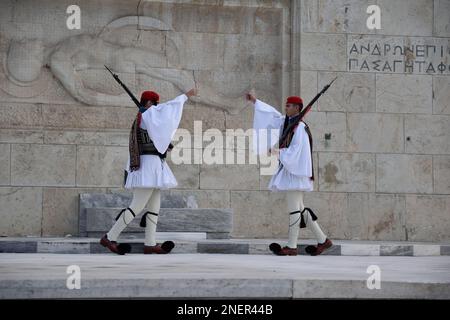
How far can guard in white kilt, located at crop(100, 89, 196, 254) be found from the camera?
1334cm

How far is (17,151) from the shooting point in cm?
1666

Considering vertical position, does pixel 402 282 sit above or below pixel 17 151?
below

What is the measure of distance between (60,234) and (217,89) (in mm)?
3235

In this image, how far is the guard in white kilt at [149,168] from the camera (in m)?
13.3

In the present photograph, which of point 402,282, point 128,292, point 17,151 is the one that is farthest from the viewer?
point 17,151

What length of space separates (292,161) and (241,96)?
420 centimetres

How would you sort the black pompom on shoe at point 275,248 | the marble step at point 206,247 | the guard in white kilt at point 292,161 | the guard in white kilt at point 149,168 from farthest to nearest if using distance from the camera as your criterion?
1. the marble step at point 206,247
2. the black pompom on shoe at point 275,248
3. the guard in white kilt at point 292,161
4. the guard in white kilt at point 149,168

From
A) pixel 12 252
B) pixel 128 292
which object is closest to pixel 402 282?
pixel 128 292

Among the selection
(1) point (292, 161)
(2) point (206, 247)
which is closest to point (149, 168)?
(2) point (206, 247)

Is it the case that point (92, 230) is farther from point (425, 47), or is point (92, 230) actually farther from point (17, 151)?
point (425, 47)

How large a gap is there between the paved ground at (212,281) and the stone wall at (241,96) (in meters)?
6.14

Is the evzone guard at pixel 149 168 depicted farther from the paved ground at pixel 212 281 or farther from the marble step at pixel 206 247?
the paved ground at pixel 212 281

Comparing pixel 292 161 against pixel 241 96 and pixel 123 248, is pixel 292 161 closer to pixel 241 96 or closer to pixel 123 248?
pixel 123 248

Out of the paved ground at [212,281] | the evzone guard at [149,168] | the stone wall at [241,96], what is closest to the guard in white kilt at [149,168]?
the evzone guard at [149,168]
